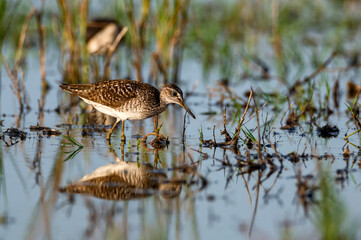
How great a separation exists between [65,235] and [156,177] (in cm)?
182

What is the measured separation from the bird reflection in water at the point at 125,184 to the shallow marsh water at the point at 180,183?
43 millimetres

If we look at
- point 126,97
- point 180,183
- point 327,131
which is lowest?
point 180,183

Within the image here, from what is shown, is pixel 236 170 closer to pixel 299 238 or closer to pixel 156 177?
pixel 156 177

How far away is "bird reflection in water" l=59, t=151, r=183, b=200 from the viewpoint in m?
6.26

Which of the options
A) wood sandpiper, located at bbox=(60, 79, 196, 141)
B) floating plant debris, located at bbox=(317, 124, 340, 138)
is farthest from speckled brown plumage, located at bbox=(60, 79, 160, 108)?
floating plant debris, located at bbox=(317, 124, 340, 138)

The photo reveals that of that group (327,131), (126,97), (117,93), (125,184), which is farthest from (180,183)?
(327,131)

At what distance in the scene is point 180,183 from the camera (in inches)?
258

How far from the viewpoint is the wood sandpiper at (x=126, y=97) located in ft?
28.9

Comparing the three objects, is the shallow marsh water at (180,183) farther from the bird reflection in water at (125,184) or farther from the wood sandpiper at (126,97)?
the wood sandpiper at (126,97)

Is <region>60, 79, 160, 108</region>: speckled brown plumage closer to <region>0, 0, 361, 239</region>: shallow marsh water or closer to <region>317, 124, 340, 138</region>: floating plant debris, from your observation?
<region>0, 0, 361, 239</region>: shallow marsh water

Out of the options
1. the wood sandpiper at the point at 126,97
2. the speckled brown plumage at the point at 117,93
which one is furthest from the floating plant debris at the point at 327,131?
the speckled brown plumage at the point at 117,93

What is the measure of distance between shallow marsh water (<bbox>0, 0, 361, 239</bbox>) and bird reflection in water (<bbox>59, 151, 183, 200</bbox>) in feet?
0.14

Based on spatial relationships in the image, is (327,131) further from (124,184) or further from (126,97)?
(124,184)

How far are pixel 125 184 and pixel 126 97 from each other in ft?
8.16
